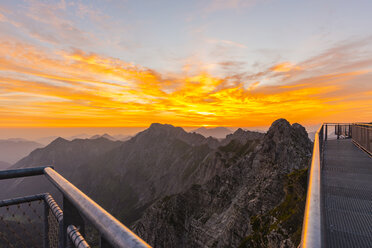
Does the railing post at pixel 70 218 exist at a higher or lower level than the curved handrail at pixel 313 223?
lower

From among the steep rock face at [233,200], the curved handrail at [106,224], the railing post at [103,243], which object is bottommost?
the steep rock face at [233,200]

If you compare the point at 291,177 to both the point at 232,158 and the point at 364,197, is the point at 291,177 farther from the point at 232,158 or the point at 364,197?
the point at 232,158

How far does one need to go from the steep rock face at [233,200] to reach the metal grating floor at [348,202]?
34.4m

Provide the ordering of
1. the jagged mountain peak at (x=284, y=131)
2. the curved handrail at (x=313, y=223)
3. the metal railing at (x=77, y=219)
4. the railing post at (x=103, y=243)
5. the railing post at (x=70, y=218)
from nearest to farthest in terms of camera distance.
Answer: the metal railing at (x=77, y=219), the railing post at (x=103, y=243), the curved handrail at (x=313, y=223), the railing post at (x=70, y=218), the jagged mountain peak at (x=284, y=131)

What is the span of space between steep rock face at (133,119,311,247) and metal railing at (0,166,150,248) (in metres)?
43.0

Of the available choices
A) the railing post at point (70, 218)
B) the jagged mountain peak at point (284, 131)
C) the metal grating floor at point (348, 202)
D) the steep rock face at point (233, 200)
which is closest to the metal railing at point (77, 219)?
the railing post at point (70, 218)

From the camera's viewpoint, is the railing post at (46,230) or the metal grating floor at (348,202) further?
the metal grating floor at (348,202)

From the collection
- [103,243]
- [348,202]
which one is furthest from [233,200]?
[103,243]

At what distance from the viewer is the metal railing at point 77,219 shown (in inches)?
56.5

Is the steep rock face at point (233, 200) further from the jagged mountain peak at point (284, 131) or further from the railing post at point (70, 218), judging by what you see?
the railing post at point (70, 218)

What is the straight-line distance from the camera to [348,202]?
666 centimetres

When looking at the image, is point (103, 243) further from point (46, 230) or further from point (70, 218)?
point (46, 230)

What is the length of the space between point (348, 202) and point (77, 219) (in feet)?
25.7

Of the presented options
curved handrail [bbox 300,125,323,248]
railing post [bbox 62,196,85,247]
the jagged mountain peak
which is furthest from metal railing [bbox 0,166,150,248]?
the jagged mountain peak
